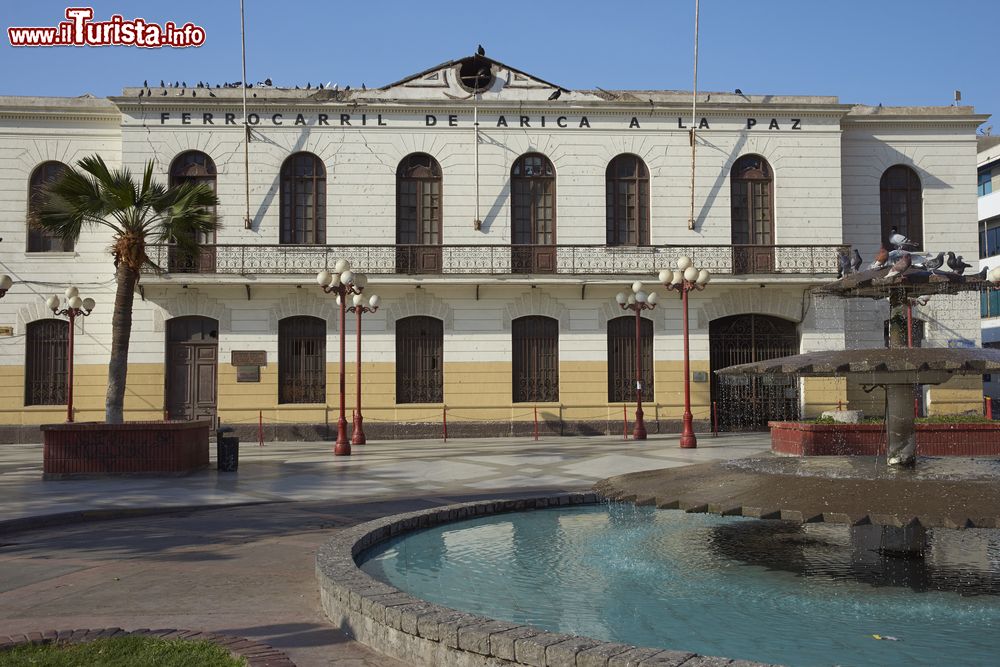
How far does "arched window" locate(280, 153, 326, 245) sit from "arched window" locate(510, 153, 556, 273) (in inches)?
223

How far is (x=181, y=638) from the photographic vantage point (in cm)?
522

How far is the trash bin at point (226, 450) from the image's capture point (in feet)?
53.7

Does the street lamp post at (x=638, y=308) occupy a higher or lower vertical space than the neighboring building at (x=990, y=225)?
lower

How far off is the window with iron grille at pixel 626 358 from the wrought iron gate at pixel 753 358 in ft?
6.37

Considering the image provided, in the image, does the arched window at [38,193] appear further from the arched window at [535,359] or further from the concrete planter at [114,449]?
the arched window at [535,359]

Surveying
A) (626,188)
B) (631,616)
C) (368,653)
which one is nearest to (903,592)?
(631,616)

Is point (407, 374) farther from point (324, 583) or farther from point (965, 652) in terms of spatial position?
point (965, 652)

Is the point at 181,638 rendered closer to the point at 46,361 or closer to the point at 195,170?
the point at 195,170

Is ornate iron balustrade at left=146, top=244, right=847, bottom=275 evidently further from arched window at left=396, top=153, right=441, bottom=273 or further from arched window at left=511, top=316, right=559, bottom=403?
arched window at left=511, top=316, right=559, bottom=403

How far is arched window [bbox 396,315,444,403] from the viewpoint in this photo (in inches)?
1032

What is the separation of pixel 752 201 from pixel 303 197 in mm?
13450

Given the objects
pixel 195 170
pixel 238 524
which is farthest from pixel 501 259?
pixel 238 524

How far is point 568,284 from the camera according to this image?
25938 millimetres

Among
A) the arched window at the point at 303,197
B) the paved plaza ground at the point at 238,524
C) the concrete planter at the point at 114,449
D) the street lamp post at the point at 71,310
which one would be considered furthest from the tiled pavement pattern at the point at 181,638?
the arched window at the point at 303,197
